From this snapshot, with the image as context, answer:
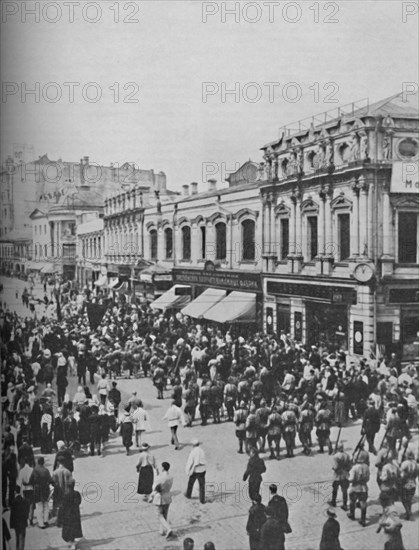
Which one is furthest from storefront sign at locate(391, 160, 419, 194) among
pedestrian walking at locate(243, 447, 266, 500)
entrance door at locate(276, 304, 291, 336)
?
pedestrian walking at locate(243, 447, 266, 500)

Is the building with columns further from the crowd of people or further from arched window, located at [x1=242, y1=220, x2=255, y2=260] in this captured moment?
the crowd of people

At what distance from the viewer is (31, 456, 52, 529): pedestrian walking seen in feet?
21.9

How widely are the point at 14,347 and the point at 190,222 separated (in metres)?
2.75

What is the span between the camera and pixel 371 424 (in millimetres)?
7348

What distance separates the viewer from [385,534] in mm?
6699

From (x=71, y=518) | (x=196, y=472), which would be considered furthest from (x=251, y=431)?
(x=71, y=518)

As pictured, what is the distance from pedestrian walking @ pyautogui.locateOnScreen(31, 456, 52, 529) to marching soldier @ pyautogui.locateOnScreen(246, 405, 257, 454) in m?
2.36

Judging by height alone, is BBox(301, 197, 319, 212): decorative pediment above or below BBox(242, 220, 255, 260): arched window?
above

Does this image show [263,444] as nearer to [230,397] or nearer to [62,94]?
[230,397]

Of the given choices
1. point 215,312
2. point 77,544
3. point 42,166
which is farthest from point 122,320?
point 77,544

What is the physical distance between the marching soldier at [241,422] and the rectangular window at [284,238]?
1977 mm

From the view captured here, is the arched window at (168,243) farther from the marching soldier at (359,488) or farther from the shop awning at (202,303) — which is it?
the marching soldier at (359,488)

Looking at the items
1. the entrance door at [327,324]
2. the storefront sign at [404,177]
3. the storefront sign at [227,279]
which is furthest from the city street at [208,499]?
the storefront sign at [404,177]

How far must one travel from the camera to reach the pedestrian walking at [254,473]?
6.92 metres
